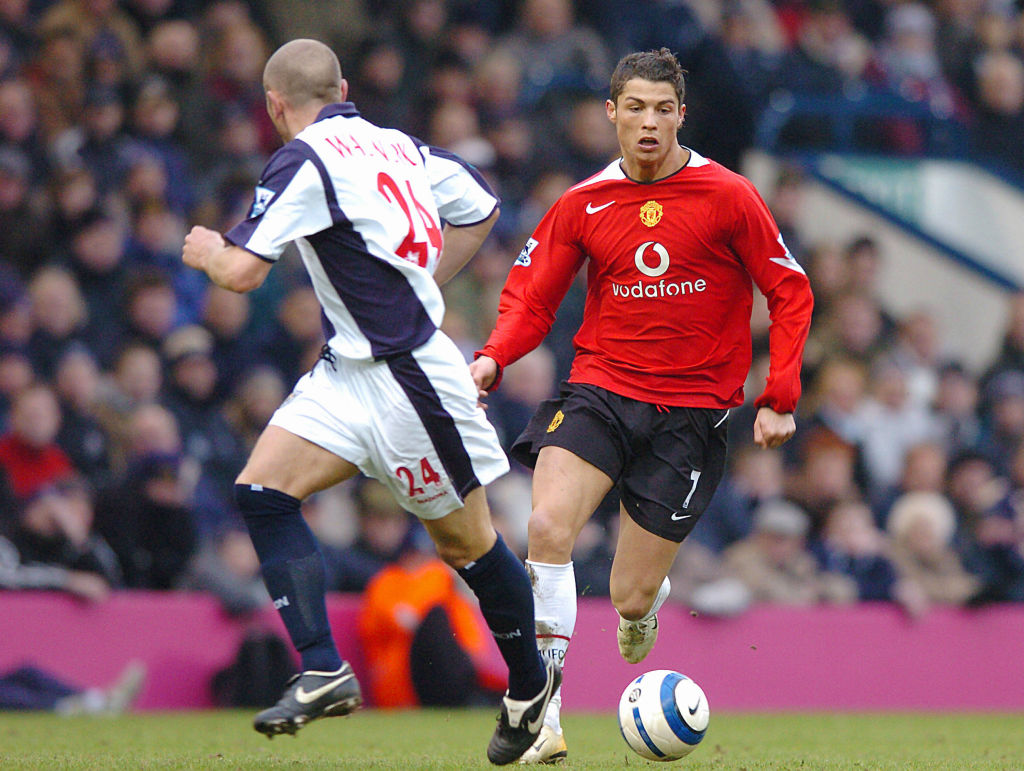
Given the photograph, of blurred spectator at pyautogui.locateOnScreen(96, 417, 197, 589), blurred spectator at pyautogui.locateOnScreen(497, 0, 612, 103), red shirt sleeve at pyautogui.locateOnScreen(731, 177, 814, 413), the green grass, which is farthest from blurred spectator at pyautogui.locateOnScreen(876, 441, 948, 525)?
red shirt sleeve at pyautogui.locateOnScreen(731, 177, 814, 413)

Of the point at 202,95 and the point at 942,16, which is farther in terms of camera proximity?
the point at 942,16

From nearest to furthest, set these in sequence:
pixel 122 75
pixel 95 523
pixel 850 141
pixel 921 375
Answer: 1. pixel 95 523
2. pixel 122 75
3. pixel 921 375
4. pixel 850 141

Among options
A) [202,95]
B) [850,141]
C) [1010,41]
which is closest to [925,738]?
[202,95]

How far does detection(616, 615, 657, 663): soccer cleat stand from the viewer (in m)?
6.32

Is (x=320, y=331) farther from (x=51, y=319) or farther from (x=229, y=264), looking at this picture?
(x=229, y=264)

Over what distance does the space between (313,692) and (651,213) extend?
7.80 ft

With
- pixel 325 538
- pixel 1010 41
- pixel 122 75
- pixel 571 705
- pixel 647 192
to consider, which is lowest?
pixel 571 705

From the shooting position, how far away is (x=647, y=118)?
5914 millimetres

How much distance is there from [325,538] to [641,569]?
381cm

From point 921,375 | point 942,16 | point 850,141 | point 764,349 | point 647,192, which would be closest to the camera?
point 647,192

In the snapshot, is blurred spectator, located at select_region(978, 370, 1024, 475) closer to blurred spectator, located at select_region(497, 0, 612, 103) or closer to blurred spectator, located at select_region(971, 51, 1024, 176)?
blurred spectator, located at select_region(971, 51, 1024, 176)

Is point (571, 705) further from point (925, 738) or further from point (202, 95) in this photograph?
point (202, 95)

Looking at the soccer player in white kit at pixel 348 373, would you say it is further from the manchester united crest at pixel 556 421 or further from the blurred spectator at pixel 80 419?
the blurred spectator at pixel 80 419

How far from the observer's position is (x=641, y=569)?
20.1ft
